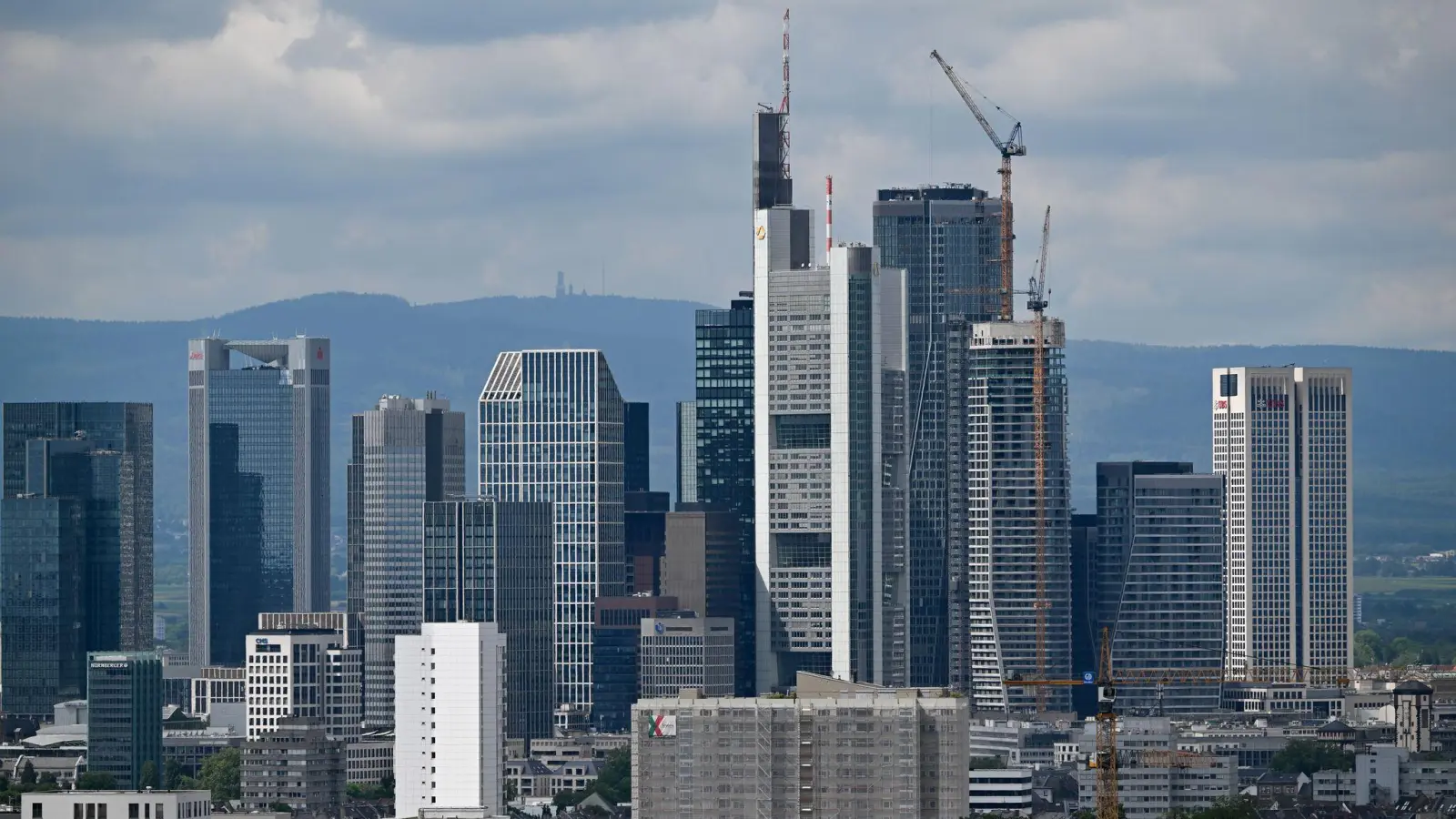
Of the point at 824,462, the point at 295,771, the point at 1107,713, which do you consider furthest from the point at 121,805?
the point at 824,462

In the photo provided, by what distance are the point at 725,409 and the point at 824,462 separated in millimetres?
13210

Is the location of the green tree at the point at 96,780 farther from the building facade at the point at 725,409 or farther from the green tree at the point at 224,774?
the building facade at the point at 725,409

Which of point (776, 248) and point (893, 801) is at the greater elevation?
point (776, 248)

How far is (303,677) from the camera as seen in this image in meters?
181

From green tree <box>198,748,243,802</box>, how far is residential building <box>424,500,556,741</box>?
24.1 m

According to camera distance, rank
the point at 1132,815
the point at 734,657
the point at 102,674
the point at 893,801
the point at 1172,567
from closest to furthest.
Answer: the point at 893,801 < the point at 1132,815 < the point at 102,674 < the point at 734,657 < the point at 1172,567

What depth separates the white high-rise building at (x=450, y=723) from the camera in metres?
124

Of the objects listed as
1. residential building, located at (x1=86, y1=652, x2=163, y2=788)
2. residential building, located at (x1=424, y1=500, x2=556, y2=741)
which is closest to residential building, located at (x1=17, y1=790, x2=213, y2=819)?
residential building, located at (x1=86, y1=652, x2=163, y2=788)

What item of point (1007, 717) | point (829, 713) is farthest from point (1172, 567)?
point (829, 713)

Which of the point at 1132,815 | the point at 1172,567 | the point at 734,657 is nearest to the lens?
the point at 1132,815

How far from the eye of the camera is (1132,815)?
137 meters

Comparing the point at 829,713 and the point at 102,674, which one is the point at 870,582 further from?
the point at 829,713

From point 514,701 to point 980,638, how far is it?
26.2 metres

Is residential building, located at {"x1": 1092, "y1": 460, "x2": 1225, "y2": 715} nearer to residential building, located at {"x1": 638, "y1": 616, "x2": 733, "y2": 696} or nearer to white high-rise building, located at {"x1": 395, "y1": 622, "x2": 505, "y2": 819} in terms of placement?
residential building, located at {"x1": 638, "y1": 616, "x2": 733, "y2": 696}
